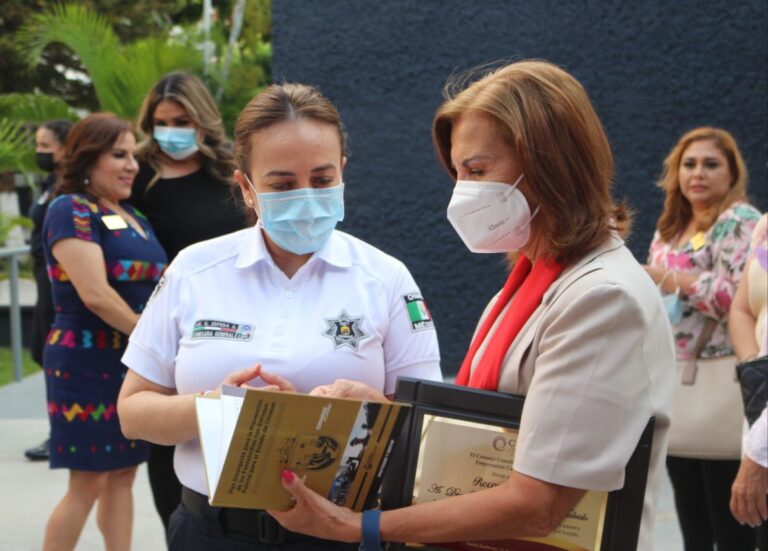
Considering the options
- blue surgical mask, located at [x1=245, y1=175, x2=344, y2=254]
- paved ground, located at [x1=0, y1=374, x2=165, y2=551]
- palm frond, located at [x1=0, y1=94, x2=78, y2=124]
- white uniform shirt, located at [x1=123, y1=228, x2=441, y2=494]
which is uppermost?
palm frond, located at [x1=0, y1=94, x2=78, y2=124]

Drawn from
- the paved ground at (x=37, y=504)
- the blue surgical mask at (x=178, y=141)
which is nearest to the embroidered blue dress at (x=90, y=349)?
the blue surgical mask at (x=178, y=141)

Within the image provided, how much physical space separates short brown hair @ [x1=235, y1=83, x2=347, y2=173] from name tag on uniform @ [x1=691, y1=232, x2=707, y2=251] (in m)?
2.40

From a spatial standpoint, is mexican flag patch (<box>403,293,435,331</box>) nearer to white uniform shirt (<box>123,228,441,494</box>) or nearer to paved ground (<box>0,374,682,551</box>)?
white uniform shirt (<box>123,228,441,494</box>)

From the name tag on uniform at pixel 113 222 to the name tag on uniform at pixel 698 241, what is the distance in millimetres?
2352

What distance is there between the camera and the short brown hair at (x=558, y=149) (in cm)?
173

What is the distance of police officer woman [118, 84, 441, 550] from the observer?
2133 mm

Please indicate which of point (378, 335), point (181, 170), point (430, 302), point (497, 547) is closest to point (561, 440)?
point (497, 547)

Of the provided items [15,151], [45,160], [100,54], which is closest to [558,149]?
[45,160]

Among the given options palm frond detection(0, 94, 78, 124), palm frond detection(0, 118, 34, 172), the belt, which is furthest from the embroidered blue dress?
palm frond detection(0, 94, 78, 124)

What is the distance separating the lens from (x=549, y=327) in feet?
5.47

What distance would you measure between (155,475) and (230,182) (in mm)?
1221

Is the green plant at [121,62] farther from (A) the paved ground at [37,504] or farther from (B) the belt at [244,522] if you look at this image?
(B) the belt at [244,522]

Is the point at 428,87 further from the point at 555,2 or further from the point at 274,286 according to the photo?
the point at 274,286

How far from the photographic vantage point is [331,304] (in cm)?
219
